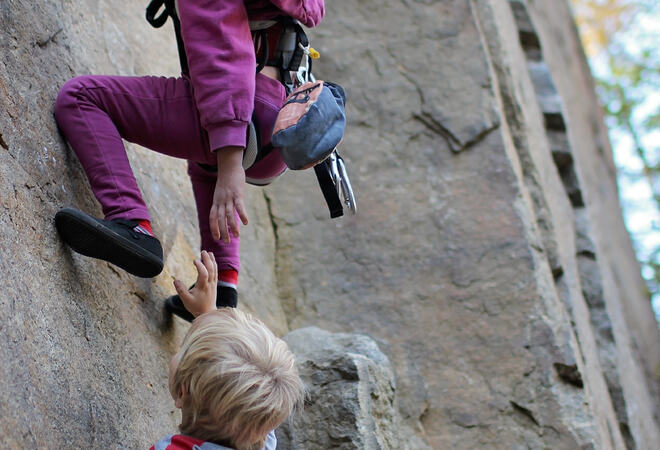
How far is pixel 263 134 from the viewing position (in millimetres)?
1941

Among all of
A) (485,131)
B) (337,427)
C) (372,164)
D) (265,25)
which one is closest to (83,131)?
(265,25)

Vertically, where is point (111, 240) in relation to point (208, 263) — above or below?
above

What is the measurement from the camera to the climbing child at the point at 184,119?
1.76 metres

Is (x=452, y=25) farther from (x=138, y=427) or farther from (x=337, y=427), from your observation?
(x=138, y=427)

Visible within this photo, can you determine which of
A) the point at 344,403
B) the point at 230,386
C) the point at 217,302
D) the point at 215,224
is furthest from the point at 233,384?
the point at 344,403

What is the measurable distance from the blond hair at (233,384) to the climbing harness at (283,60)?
483mm

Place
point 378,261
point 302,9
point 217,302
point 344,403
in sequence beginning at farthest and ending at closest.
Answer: point 378,261
point 344,403
point 217,302
point 302,9

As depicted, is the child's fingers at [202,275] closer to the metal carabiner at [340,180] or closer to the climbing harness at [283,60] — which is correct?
the climbing harness at [283,60]

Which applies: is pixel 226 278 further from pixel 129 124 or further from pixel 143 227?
pixel 129 124

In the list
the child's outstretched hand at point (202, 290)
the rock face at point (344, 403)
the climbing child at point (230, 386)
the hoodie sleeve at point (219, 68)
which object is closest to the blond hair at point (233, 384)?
the climbing child at point (230, 386)

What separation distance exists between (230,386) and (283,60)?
0.90 m

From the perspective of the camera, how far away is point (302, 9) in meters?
1.89

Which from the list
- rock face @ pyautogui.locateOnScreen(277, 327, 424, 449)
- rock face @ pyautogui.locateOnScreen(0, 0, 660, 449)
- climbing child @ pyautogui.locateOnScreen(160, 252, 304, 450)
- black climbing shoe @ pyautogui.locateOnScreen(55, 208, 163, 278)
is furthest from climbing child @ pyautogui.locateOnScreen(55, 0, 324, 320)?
rock face @ pyautogui.locateOnScreen(277, 327, 424, 449)

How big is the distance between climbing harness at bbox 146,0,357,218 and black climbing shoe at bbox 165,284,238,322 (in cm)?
34
